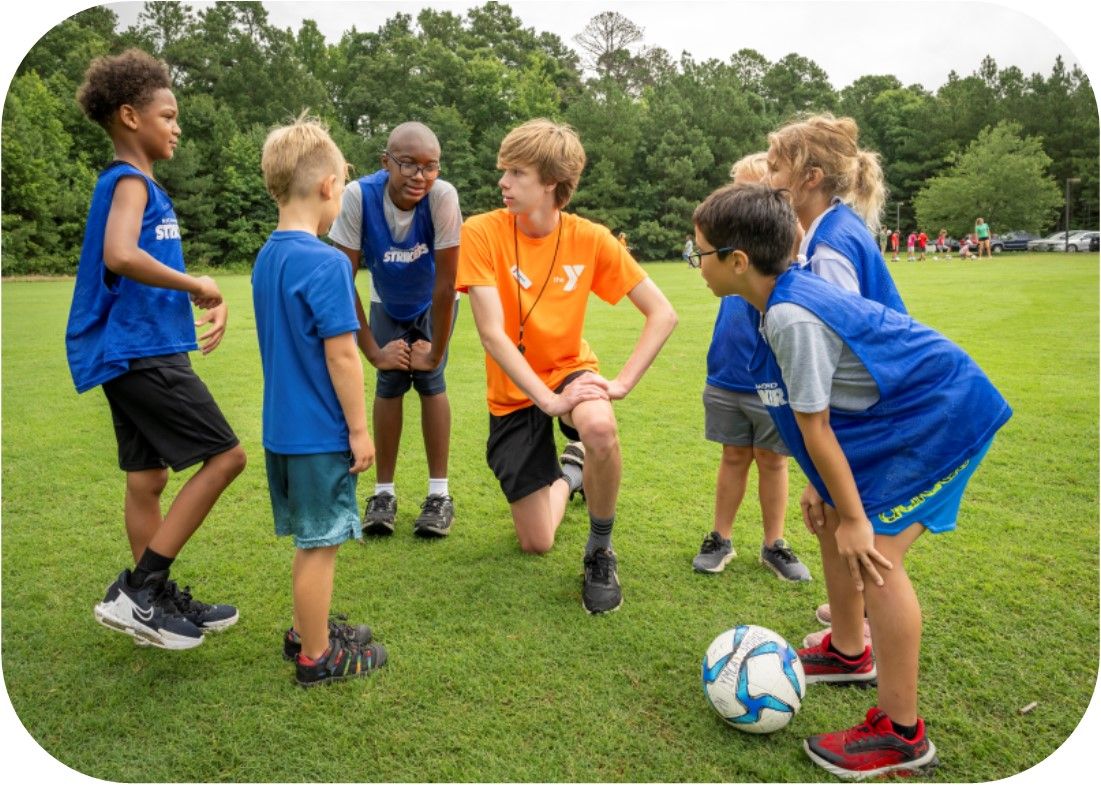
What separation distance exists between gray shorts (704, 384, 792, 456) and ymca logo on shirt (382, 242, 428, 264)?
1.85 metres

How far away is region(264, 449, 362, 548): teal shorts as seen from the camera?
9.74 ft

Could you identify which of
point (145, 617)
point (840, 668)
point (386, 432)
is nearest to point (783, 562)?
point (840, 668)

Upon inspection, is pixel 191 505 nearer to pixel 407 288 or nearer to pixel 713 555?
pixel 407 288

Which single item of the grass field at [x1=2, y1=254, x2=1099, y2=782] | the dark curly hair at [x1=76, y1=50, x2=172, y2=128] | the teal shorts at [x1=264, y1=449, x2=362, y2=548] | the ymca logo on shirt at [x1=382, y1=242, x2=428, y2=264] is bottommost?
the grass field at [x1=2, y1=254, x2=1099, y2=782]

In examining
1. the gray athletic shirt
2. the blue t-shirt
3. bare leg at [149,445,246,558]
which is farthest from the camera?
bare leg at [149,445,246,558]

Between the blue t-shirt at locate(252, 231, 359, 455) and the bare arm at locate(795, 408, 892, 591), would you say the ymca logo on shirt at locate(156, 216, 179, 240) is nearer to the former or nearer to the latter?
the blue t-shirt at locate(252, 231, 359, 455)

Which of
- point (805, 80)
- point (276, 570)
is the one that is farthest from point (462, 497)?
point (805, 80)

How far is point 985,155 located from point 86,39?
52.1m

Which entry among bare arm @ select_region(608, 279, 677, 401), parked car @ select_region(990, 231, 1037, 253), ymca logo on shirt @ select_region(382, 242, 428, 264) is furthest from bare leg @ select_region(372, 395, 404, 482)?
parked car @ select_region(990, 231, 1037, 253)

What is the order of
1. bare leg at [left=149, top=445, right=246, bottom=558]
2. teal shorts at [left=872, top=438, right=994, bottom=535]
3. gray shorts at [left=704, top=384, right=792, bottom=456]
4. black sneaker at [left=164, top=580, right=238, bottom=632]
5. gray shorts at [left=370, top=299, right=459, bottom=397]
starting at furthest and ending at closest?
gray shorts at [left=370, top=299, right=459, bottom=397]
gray shorts at [left=704, top=384, right=792, bottom=456]
black sneaker at [left=164, top=580, right=238, bottom=632]
bare leg at [left=149, top=445, right=246, bottom=558]
teal shorts at [left=872, top=438, right=994, bottom=535]

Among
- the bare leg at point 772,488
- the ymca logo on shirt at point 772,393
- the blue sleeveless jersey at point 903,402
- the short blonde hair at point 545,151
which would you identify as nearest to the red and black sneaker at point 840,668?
the blue sleeveless jersey at point 903,402

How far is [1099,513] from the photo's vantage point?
15.4 feet

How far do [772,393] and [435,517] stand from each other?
97.0 inches

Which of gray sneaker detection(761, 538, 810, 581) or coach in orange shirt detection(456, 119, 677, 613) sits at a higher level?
coach in orange shirt detection(456, 119, 677, 613)
